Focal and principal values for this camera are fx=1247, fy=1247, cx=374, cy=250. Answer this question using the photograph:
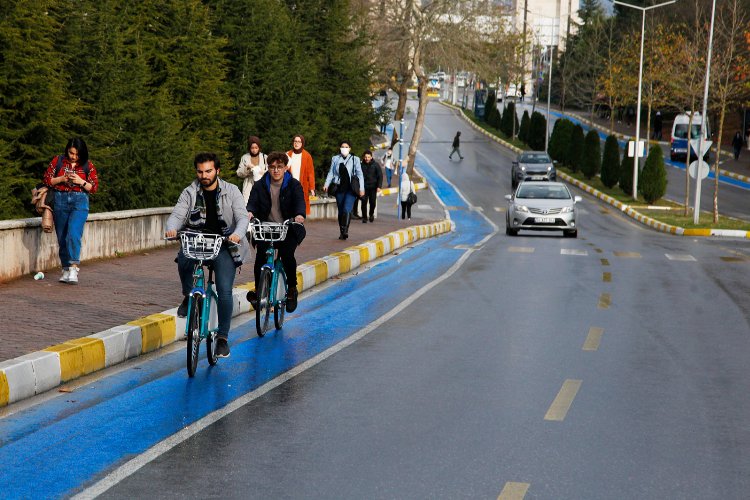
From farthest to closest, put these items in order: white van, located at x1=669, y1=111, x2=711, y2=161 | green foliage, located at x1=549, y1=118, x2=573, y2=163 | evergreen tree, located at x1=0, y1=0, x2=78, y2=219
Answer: green foliage, located at x1=549, y1=118, x2=573, y2=163 → white van, located at x1=669, y1=111, x2=711, y2=161 → evergreen tree, located at x1=0, y1=0, x2=78, y2=219

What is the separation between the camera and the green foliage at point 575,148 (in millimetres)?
73500

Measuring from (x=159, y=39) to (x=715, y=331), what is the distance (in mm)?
15370

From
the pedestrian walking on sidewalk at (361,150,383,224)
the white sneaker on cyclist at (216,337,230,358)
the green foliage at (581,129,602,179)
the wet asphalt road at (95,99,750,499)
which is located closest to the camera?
the wet asphalt road at (95,99,750,499)

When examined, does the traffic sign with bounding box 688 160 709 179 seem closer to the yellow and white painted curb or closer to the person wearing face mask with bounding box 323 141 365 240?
the person wearing face mask with bounding box 323 141 365 240

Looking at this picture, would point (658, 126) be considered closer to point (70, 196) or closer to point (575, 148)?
point (575, 148)

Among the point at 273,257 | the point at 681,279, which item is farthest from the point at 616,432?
the point at 681,279

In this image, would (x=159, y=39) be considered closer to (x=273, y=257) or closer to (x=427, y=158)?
(x=273, y=257)

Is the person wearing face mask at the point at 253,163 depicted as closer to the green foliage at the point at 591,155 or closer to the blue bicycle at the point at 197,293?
the blue bicycle at the point at 197,293

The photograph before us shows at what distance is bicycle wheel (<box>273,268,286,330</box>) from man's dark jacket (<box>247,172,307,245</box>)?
416 millimetres

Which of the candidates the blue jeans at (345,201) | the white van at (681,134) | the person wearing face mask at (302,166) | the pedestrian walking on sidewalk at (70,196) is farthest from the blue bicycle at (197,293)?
the white van at (681,134)

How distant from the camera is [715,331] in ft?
44.3

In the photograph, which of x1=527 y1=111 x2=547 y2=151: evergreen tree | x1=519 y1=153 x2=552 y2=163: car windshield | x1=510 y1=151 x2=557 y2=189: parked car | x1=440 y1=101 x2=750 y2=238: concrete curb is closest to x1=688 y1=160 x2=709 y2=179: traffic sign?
x1=440 y1=101 x2=750 y2=238: concrete curb

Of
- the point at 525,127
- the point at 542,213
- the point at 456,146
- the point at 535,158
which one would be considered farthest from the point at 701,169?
the point at 525,127

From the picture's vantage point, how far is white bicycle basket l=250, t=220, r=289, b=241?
40.2ft
